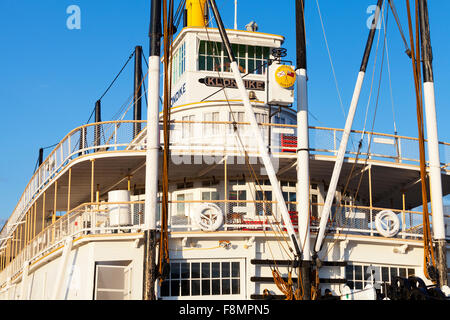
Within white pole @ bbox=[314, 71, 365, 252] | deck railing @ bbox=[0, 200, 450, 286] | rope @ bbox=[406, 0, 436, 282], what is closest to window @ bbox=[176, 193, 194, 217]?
deck railing @ bbox=[0, 200, 450, 286]

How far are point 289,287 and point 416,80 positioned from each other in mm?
7966

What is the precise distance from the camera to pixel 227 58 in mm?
26953

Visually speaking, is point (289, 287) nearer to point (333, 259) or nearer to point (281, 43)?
point (333, 259)

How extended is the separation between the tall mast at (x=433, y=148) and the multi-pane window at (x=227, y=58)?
6278mm

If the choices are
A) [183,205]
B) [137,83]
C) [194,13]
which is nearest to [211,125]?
[183,205]

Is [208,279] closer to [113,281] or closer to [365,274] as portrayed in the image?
[113,281]

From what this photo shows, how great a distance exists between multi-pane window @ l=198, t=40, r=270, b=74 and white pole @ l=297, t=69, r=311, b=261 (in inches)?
216

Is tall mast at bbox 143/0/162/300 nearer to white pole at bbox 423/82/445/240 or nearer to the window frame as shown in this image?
the window frame

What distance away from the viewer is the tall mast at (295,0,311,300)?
20156 mm

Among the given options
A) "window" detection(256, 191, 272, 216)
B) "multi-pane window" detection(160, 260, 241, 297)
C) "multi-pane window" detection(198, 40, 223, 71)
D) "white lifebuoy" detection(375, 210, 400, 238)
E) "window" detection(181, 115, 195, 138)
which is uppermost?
"multi-pane window" detection(198, 40, 223, 71)

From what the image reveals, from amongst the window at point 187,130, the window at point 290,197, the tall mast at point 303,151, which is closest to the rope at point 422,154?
the tall mast at point 303,151

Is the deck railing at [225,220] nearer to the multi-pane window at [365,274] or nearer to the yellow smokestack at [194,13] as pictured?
the multi-pane window at [365,274]
